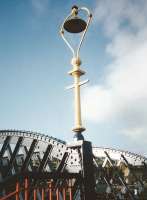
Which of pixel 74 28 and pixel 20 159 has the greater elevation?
pixel 74 28

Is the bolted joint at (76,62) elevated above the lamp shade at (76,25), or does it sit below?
below

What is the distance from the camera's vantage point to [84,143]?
265 inches

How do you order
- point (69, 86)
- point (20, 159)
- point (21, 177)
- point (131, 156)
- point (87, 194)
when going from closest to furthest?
point (21, 177) < point (87, 194) < point (69, 86) < point (131, 156) < point (20, 159)

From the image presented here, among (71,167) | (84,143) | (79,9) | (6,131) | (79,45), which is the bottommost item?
(71,167)

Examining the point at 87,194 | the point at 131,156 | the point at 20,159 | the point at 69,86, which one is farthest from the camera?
the point at 20,159

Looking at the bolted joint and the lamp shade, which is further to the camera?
the lamp shade

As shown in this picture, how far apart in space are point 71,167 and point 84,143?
645 millimetres

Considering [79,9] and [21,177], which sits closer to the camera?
[21,177]

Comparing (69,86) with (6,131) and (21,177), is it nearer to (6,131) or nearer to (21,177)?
(21,177)

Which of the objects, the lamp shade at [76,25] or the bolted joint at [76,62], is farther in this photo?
the lamp shade at [76,25]

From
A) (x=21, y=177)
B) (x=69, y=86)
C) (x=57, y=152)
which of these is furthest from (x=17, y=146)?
(x=21, y=177)

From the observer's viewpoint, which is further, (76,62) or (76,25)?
(76,25)

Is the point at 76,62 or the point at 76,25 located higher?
the point at 76,25

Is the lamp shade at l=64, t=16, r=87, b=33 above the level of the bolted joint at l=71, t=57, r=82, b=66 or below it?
above
